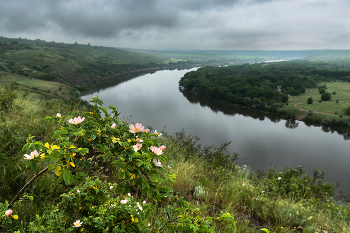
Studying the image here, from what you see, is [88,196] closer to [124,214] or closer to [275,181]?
[124,214]

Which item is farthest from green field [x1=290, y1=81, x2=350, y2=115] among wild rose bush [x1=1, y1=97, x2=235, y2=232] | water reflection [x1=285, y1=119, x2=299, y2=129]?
wild rose bush [x1=1, y1=97, x2=235, y2=232]

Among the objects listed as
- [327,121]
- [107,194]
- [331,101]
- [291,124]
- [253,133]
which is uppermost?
[107,194]

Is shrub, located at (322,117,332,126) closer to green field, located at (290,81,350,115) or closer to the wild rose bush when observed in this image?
green field, located at (290,81,350,115)

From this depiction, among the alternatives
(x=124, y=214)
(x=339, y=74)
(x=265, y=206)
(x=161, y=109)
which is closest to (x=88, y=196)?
(x=124, y=214)

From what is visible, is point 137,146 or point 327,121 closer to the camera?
point 137,146

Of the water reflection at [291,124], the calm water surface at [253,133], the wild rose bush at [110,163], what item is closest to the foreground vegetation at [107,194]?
the wild rose bush at [110,163]

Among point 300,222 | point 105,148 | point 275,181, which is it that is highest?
point 105,148

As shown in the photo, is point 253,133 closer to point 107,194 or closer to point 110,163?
point 107,194

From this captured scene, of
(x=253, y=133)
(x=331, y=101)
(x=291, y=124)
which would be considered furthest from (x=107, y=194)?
(x=331, y=101)
